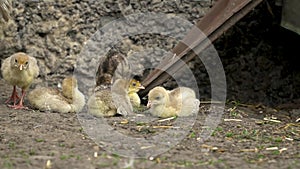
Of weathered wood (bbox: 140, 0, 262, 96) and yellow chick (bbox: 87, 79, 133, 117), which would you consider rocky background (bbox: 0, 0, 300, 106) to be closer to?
weathered wood (bbox: 140, 0, 262, 96)

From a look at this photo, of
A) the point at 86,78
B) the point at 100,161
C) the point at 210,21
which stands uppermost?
the point at 210,21

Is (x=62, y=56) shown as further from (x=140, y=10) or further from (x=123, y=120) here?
(x=123, y=120)

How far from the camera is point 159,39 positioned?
5.62m

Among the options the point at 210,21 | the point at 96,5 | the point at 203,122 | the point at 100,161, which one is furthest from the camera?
the point at 96,5

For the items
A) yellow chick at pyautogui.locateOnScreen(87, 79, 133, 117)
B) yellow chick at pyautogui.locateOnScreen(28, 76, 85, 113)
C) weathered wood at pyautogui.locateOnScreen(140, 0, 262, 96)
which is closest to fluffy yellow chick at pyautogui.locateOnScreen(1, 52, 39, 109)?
yellow chick at pyautogui.locateOnScreen(28, 76, 85, 113)

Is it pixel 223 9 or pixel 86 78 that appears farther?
pixel 86 78

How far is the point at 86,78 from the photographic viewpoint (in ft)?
18.6

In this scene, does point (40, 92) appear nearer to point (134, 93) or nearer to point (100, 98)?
Answer: point (100, 98)

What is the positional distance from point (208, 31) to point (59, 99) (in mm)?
1199

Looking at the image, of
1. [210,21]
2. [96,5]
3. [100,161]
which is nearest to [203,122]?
[210,21]

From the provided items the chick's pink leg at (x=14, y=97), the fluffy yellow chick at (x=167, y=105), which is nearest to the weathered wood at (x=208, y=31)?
the fluffy yellow chick at (x=167, y=105)

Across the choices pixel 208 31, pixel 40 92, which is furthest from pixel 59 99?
pixel 208 31

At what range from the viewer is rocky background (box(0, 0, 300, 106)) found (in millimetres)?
5547

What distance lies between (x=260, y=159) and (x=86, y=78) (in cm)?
248
